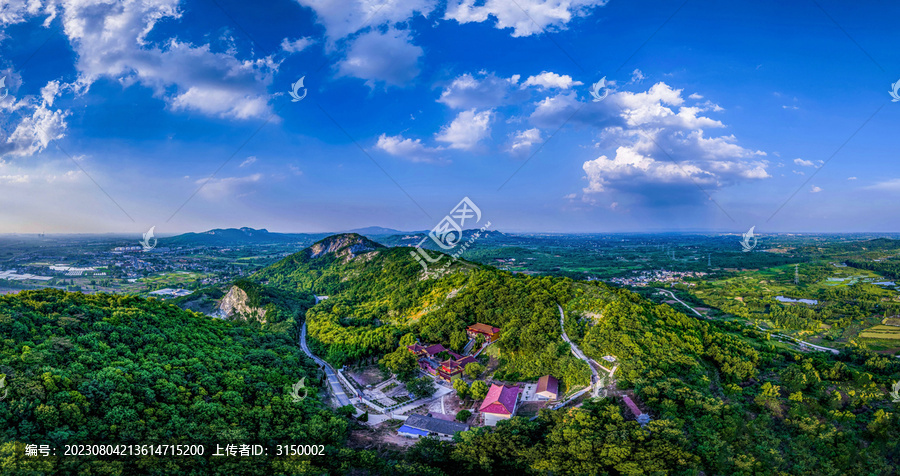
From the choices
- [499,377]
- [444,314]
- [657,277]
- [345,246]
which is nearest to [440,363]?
[499,377]

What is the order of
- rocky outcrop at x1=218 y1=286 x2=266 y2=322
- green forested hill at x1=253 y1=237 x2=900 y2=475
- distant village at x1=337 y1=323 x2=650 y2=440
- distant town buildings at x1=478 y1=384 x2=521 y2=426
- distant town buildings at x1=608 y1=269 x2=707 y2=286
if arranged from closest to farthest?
green forested hill at x1=253 y1=237 x2=900 y2=475 < distant village at x1=337 y1=323 x2=650 y2=440 < distant town buildings at x1=478 y1=384 x2=521 y2=426 < rocky outcrop at x1=218 y1=286 x2=266 y2=322 < distant town buildings at x1=608 y1=269 x2=707 y2=286

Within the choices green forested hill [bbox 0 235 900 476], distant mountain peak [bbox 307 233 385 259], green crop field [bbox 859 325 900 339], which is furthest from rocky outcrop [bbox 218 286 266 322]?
green crop field [bbox 859 325 900 339]

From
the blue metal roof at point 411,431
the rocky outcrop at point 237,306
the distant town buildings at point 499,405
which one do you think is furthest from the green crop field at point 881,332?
the rocky outcrop at point 237,306

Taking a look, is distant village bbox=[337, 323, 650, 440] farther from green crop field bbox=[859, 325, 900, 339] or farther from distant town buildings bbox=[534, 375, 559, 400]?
green crop field bbox=[859, 325, 900, 339]

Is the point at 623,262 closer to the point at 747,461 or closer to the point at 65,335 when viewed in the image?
the point at 747,461

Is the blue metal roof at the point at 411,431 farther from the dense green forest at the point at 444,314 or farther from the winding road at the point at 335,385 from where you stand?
the dense green forest at the point at 444,314

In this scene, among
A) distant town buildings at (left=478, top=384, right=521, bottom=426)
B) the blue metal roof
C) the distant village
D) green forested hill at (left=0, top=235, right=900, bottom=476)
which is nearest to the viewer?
green forested hill at (left=0, top=235, right=900, bottom=476)
